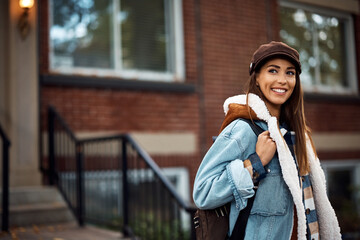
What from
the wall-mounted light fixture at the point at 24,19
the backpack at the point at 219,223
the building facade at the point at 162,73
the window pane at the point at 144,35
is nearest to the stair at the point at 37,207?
the building facade at the point at 162,73

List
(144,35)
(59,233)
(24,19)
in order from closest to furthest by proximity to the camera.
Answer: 1. (59,233)
2. (24,19)
3. (144,35)

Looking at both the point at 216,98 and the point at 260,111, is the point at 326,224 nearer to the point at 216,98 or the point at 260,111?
the point at 260,111

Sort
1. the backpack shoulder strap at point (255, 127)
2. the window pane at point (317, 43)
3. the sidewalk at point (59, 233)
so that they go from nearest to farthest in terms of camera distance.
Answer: the backpack shoulder strap at point (255, 127)
the sidewalk at point (59, 233)
the window pane at point (317, 43)

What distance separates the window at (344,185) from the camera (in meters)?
9.05

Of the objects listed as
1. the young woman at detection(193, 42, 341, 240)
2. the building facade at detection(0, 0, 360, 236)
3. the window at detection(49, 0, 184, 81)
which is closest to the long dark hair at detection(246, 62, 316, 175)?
the young woman at detection(193, 42, 341, 240)

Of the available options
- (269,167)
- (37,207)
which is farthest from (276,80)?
(37,207)

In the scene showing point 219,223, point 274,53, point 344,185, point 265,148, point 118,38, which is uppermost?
point 118,38

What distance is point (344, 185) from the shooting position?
9.75 meters

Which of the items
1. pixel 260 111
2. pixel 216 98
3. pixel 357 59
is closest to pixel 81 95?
pixel 216 98

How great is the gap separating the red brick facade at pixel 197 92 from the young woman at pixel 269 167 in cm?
449

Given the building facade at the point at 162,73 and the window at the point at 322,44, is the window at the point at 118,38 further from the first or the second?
the window at the point at 322,44

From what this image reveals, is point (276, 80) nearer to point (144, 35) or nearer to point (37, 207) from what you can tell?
point (37, 207)

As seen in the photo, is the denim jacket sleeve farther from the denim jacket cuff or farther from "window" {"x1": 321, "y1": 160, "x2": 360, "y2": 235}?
"window" {"x1": 321, "y1": 160, "x2": 360, "y2": 235}

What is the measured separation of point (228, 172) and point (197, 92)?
562 centimetres
